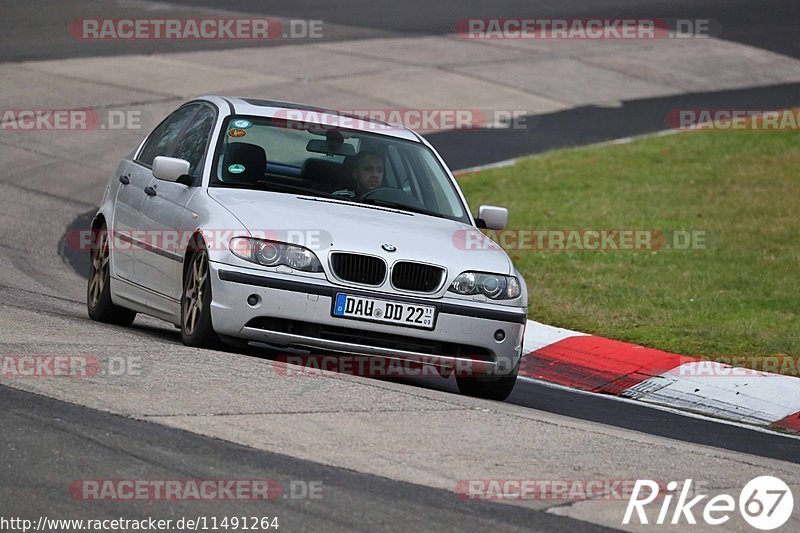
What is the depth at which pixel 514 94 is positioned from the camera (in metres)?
25.0

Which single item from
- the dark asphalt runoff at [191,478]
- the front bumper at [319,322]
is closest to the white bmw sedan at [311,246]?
the front bumper at [319,322]

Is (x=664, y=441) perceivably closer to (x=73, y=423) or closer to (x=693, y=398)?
(x=693, y=398)

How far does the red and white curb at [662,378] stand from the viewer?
10.0 meters

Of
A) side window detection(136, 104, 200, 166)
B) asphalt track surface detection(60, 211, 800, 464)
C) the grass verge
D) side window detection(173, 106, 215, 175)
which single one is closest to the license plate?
asphalt track surface detection(60, 211, 800, 464)

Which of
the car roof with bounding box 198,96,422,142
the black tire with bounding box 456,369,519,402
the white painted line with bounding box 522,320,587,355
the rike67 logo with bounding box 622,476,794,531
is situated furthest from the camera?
the white painted line with bounding box 522,320,587,355

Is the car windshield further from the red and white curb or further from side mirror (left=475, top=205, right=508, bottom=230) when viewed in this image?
the red and white curb

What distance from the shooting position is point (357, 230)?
8.45 meters

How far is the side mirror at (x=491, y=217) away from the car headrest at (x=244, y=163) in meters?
1.46

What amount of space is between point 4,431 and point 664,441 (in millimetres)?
3430

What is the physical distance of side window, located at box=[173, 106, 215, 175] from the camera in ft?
30.9

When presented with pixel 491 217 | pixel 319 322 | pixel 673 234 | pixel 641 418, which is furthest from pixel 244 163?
pixel 673 234

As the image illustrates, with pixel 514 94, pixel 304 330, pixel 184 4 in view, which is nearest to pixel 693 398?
pixel 304 330

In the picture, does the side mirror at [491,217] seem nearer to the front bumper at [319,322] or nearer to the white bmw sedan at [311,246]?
the white bmw sedan at [311,246]

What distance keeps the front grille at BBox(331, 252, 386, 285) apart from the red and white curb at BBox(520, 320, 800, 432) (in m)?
2.77
